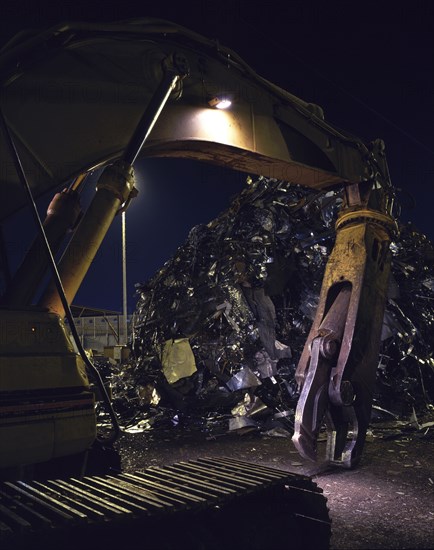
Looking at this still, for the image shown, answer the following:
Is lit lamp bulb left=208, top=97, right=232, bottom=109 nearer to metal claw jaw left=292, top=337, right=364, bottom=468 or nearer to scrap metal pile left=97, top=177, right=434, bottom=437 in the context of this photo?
metal claw jaw left=292, top=337, right=364, bottom=468

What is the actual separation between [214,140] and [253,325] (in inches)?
218

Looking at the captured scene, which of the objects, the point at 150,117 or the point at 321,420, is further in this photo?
the point at 321,420

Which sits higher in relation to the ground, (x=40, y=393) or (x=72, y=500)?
(x=40, y=393)

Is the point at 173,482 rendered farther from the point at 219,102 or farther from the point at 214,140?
the point at 219,102

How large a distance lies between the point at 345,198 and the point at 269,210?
4922 mm

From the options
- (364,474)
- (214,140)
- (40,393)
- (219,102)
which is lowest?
(364,474)

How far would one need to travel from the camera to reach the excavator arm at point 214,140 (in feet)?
9.80

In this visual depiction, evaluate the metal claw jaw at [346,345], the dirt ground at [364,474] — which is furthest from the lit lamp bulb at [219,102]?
the dirt ground at [364,474]

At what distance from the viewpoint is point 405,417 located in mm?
8414

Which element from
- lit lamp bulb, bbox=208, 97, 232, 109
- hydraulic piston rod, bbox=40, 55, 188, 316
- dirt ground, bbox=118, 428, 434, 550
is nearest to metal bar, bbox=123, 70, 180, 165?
hydraulic piston rod, bbox=40, 55, 188, 316

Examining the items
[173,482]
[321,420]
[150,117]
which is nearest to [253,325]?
[321,420]

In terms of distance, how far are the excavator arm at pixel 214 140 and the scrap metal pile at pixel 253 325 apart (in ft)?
10.3

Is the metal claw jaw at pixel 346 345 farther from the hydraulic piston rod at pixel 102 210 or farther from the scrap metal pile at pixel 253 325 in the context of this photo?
the scrap metal pile at pixel 253 325

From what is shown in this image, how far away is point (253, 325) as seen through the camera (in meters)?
9.27
